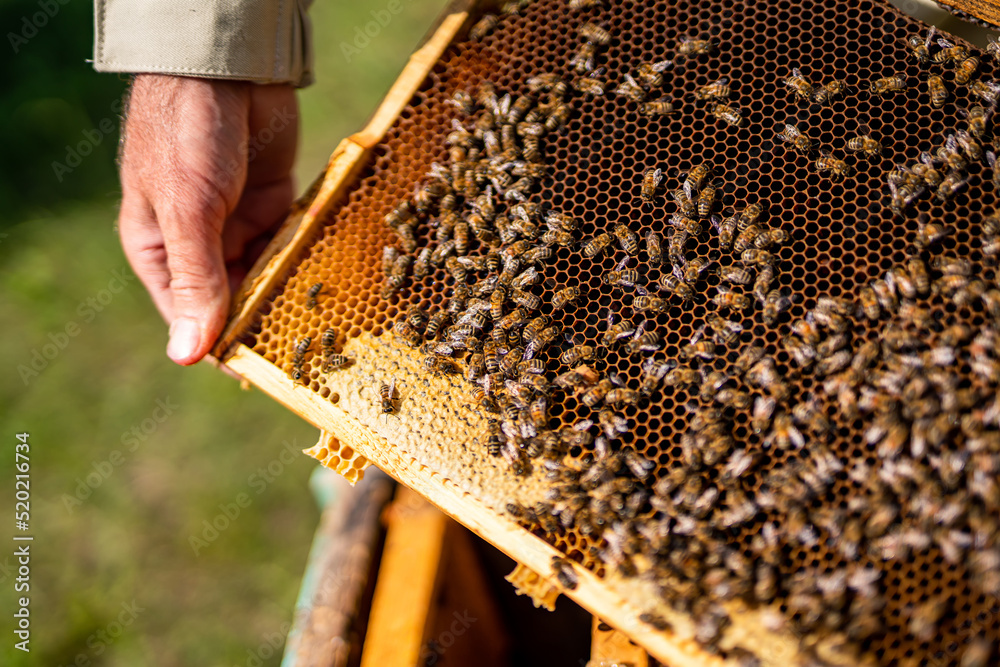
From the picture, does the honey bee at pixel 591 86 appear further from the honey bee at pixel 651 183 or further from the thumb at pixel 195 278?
the thumb at pixel 195 278

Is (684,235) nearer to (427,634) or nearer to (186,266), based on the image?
(427,634)

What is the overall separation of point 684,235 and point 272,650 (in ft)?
20.7

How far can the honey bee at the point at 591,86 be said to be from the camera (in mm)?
3688

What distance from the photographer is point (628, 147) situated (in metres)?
3.58

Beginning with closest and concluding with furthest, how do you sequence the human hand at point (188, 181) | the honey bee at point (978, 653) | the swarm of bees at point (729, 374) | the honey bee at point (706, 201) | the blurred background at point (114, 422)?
1. the honey bee at point (978, 653)
2. the swarm of bees at point (729, 374)
3. the honey bee at point (706, 201)
4. the human hand at point (188, 181)
5. the blurred background at point (114, 422)

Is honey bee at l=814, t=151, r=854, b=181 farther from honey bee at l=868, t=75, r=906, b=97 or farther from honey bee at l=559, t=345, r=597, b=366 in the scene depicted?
honey bee at l=559, t=345, r=597, b=366

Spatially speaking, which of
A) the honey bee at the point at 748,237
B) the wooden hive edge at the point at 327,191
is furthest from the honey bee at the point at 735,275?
the wooden hive edge at the point at 327,191

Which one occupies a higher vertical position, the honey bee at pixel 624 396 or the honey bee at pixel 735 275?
the honey bee at pixel 735 275

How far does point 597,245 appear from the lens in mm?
3406

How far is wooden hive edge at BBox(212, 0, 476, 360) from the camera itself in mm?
3961

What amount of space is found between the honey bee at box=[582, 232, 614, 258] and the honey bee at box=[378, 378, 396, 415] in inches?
54.3

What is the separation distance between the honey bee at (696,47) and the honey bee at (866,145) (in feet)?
3.20

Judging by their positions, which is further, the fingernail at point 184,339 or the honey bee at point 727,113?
the fingernail at point 184,339

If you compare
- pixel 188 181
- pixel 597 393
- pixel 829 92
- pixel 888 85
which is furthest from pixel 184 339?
pixel 888 85
